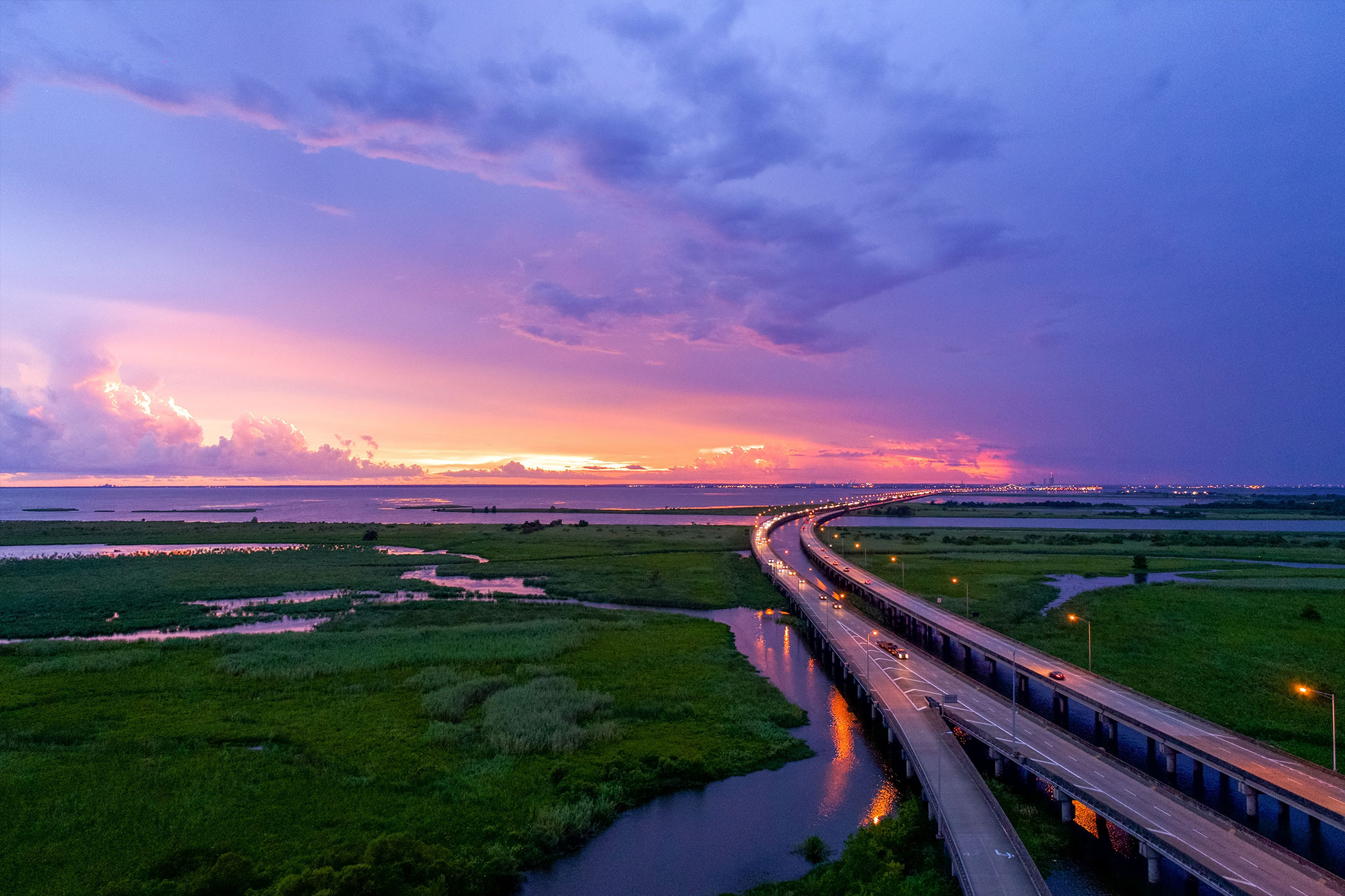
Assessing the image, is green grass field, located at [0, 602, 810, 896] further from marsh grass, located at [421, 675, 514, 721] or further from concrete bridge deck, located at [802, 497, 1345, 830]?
concrete bridge deck, located at [802, 497, 1345, 830]

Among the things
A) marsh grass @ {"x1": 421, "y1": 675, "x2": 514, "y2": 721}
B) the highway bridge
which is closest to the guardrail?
the highway bridge

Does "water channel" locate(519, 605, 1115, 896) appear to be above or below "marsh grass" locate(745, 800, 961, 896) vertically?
below

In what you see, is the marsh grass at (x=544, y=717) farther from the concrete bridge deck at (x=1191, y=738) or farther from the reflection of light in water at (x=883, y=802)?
the concrete bridge deck at (x=1191, y=738)

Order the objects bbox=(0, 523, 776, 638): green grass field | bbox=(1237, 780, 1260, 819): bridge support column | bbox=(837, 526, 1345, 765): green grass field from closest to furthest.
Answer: bbox=(1237, 780, 1260, 819): bridge support column
bbox=(837, 526, 1345, 765): green grass field
bbox=(0, 523, 776, 638): green grass field

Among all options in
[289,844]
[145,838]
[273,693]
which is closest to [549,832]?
[289,844]

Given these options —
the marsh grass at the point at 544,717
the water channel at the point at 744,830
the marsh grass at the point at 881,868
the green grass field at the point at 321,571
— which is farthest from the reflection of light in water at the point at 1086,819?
the green grass field at the point at 321,571

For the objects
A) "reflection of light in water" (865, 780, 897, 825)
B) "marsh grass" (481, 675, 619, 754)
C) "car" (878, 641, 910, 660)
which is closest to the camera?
"reflection of light in water" (865, 780, 897, 825)
